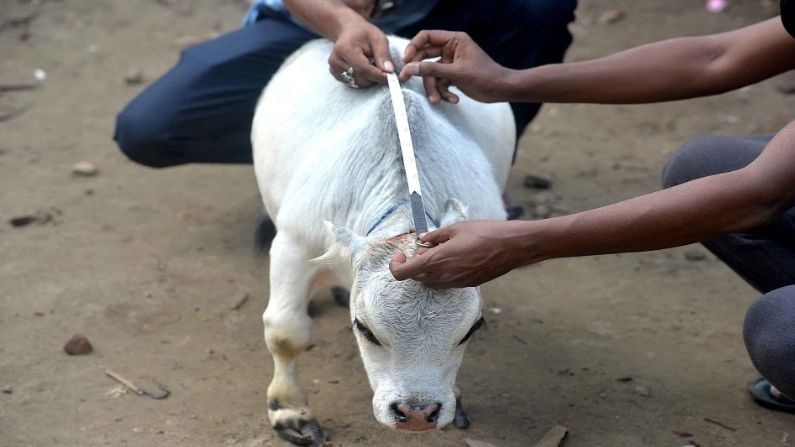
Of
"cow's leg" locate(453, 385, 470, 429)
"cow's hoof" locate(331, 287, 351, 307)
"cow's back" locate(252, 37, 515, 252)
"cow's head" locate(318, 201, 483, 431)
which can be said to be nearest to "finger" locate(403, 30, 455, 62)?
"cow's back" locate(252, 37, 515, 252)

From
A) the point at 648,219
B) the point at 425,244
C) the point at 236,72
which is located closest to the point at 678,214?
the point at 648,219

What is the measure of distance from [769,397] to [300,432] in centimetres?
169

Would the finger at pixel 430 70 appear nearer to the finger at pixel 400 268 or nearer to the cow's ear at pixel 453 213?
the cow's ear at pixel 453 213

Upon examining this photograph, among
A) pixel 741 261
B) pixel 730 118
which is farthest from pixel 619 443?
pixel 730 118

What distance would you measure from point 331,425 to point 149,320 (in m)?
1.09

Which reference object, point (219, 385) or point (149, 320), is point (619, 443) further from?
point (149, 320)

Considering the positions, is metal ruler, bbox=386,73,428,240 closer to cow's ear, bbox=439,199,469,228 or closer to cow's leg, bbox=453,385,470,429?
cow's ear, bbox=439,199,469,228

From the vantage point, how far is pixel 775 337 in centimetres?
326

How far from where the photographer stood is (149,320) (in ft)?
14.7

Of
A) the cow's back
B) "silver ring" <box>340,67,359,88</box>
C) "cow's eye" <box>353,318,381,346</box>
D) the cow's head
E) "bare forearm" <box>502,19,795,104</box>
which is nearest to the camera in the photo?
the cow's head

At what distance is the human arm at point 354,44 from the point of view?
3627 mm

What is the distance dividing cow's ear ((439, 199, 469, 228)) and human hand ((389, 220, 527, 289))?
0.19 metres

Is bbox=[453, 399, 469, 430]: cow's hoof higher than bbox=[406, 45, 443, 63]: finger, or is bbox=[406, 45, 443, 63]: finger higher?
bbox=[406, 45, 443, 63]: finger

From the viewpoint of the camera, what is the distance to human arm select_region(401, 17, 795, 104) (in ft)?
12.0
